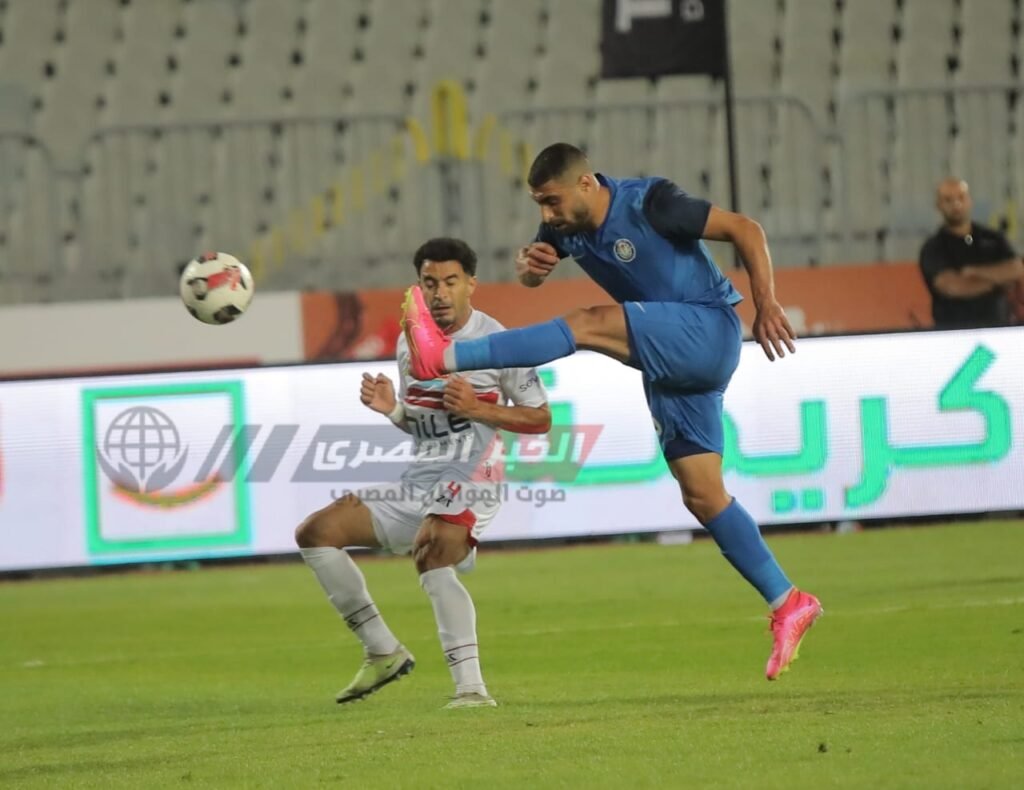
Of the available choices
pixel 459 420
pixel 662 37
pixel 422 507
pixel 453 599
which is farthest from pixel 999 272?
pixel 453 599

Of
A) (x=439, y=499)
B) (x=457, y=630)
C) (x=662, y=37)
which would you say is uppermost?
(x=662, y=37)

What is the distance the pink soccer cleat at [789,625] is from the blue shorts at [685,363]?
0.60 metres

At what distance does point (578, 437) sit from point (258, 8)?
26.8 feet

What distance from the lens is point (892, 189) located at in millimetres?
15023

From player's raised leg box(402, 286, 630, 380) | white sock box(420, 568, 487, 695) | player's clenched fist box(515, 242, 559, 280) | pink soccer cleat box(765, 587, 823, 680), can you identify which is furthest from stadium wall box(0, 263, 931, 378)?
pink soccer cleat box(765, 587, 823, 680)

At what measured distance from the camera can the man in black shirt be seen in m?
12.4

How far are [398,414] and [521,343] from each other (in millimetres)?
1181

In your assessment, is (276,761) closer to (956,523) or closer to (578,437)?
(578,437)

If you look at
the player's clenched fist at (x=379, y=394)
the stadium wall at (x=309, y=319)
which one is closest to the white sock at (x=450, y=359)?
the player's clenched fist at (x=379, y=394)

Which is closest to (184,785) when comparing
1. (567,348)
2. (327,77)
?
(567,348)

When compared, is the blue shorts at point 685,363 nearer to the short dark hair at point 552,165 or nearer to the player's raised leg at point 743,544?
the player's raised leg at point 743,544

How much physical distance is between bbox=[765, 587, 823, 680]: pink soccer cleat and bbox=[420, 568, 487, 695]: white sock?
3.47 ft

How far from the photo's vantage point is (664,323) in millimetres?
6227

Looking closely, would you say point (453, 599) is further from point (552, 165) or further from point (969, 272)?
point (969, 272)
